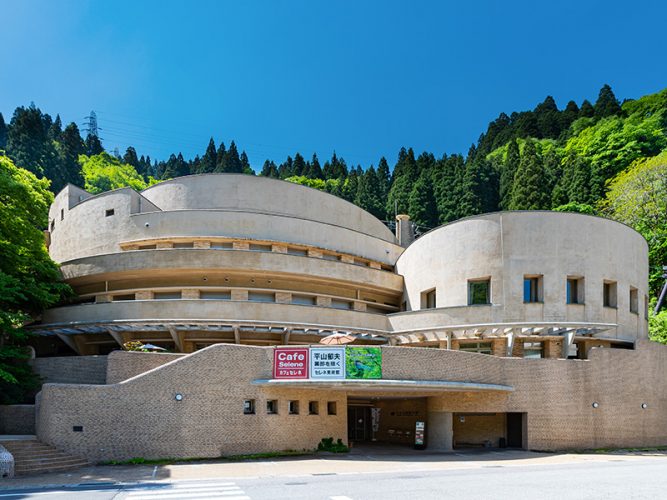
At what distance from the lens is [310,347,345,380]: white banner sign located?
80.7 feet

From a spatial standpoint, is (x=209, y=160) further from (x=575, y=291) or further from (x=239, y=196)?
(x=575, y=291)

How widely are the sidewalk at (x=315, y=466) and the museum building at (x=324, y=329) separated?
1.43 meters

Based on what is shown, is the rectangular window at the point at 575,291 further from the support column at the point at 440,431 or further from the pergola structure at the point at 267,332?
the support column at the point at 440,431

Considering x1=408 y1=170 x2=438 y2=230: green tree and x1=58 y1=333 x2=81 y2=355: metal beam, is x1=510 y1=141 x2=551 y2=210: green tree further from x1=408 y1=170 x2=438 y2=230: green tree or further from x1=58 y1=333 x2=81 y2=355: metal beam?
x1=58 y1=333 x2=81 y2=355: metal beam

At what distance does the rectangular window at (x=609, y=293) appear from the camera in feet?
113

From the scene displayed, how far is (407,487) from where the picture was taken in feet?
54.6

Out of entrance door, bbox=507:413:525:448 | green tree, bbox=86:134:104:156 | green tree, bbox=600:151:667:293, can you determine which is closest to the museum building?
entrance door, bbox=507:413:525:448

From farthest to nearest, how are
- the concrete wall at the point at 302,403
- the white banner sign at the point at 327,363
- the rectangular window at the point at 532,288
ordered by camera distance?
1. the rectangular window at the point at 532,288
2. the white banner sign at the point at 327,363
3. the concrete wall at the point at 302,403

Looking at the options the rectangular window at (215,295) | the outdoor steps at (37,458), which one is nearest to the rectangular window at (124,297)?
the rectangular window at (215,295)

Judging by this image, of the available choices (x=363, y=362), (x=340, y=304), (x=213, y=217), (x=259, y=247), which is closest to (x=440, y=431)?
(x=363, y=362)

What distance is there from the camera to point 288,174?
416 feet

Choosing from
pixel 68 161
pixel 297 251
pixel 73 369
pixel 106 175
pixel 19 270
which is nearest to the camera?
pixel 73 369

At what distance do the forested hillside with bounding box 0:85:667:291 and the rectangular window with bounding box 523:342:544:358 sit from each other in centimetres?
3101

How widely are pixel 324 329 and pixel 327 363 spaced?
9.96 m
